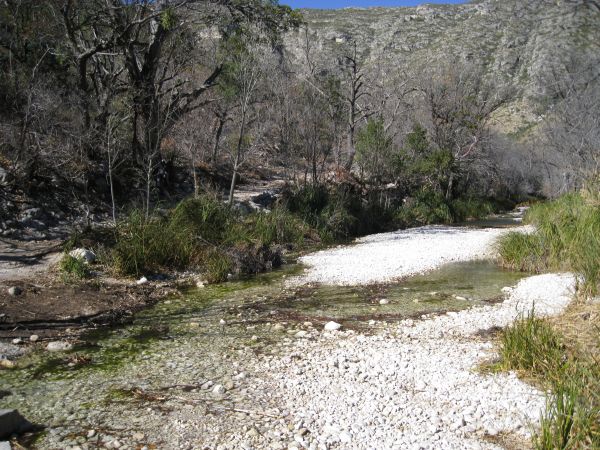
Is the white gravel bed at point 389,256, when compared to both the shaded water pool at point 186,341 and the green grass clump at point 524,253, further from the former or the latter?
the green grass clump at point 524,253

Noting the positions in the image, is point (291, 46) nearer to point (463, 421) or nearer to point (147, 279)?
point (147, 279)

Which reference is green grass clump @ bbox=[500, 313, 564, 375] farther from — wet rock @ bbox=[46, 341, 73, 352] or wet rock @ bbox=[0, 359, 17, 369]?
wet rock @ bbox=[0, 359, 17, 369]

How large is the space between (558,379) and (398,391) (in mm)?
1328

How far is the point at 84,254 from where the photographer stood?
359 inches

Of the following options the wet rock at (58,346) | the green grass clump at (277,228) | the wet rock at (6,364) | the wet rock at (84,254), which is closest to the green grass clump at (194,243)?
the green grass clump at (277,228)

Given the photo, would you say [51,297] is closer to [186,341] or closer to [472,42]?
[186,341]

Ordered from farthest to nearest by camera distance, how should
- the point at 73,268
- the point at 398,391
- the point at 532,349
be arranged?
the point at 73,268 → the point at 532,349 → the point at 398,391

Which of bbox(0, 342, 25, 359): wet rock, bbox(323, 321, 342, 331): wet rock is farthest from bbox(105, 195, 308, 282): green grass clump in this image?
bbox(323, 321, 342, 331): wet rock

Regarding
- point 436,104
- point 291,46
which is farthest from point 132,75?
point 291,46

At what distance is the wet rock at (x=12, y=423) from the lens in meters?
3.66

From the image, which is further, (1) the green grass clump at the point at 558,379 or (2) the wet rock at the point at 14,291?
(2) the wet rock at the point at 14,291

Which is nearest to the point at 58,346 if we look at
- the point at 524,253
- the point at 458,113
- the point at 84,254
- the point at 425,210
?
the point at 84,254

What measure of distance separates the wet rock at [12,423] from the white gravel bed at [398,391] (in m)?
1.99

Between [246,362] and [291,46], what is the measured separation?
61515mm
